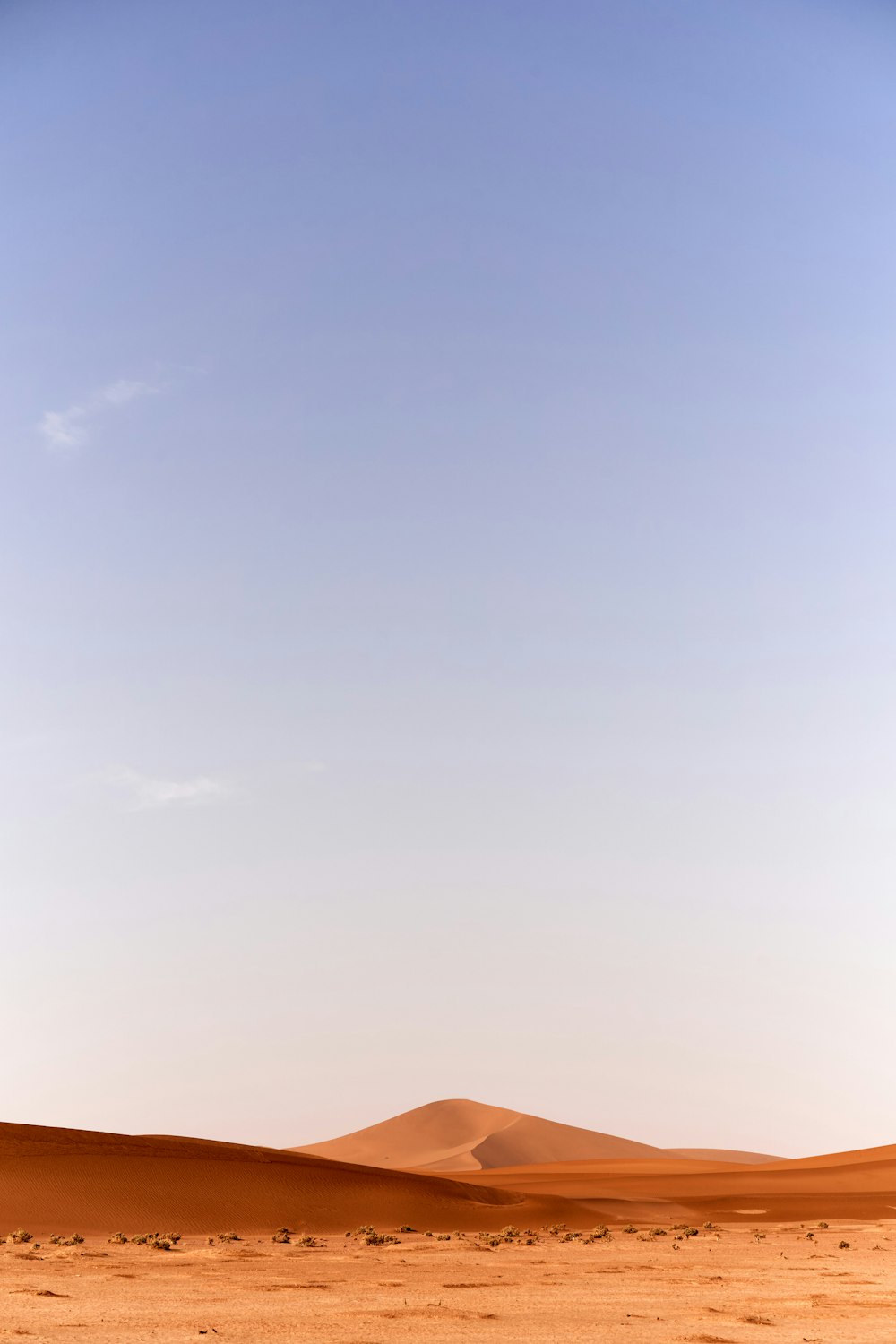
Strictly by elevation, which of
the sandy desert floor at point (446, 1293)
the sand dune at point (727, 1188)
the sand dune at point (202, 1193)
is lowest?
the sand dune at point (727, 1188)

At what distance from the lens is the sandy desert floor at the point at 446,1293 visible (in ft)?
41.7

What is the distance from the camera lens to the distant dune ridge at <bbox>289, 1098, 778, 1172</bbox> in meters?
112

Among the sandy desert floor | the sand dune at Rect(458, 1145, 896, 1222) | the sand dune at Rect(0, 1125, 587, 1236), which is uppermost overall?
the sand dune at Rect(0, 1125, 587, 1236)

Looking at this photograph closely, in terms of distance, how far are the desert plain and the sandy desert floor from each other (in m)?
0.06

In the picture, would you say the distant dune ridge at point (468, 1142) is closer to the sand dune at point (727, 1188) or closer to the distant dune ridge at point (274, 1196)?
the sand dune at point (727, 1188)

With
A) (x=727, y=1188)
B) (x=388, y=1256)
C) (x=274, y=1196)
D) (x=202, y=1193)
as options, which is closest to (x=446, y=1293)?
(x=388, y=1256)

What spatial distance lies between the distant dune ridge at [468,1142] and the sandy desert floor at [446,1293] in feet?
283

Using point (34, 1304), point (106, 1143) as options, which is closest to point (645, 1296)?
point (34, 1304)

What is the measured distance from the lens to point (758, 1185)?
5366cm

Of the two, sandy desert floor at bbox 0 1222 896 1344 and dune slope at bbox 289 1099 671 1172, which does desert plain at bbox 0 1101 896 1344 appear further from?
dune slope at bbox 289 1099 671 1172

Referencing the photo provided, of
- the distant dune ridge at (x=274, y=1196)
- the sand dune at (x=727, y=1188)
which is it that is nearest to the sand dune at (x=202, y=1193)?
the distant dune ridge at (x=274, y=1196)

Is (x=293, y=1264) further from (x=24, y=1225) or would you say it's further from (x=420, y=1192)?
(x=420, y=1192)

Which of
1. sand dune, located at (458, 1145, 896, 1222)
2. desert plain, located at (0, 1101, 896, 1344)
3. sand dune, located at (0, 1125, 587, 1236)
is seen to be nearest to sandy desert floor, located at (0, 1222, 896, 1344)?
desert plain, located at (0, 1101, 896, 1344)

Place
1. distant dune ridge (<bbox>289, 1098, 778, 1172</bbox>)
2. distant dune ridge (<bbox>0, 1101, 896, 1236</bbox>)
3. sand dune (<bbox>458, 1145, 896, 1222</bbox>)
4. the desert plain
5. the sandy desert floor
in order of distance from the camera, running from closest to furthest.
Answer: the sandy desert floor → the desert plain → distant dune ridge (<bbox>0, 1101, 896, 1236</bbox>) → sand dune (<bbox>458, 1145, 896, 1222</bbox>) → distant dune ridge (<bbox>289, 1098, 778, 1172</bbox>)
